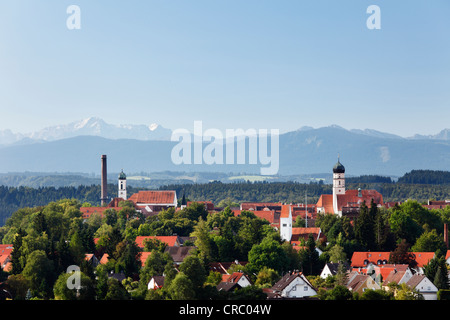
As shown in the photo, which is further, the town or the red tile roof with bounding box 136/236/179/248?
the red tile roof with bounding box 136/236/179/248

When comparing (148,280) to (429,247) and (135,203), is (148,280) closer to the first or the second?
(429,247)

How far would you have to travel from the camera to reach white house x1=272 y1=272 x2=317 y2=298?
5278 cm

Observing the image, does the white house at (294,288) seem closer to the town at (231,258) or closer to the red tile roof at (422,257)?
the town at (231,258)

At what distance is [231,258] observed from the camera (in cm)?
6444

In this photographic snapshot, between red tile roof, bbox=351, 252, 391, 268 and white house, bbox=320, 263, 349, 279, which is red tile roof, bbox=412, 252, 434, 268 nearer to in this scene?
red tile roof, bbox=351, 252, 391, 268

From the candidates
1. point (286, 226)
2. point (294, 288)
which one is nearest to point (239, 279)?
point (294, 288)

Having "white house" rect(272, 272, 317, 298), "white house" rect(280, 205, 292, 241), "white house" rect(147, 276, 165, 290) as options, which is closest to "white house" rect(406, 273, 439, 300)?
"white house" rect(272, 272, 317, 298)

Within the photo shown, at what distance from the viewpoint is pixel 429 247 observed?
219 ft

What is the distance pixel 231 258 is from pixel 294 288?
11.8 meters

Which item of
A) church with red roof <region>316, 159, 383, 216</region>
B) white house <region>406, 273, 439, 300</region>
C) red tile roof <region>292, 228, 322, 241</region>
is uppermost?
church with red roof <region>316, 159, 383, 216</region>

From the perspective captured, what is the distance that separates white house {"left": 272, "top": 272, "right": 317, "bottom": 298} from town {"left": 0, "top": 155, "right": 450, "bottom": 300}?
0.07 metres

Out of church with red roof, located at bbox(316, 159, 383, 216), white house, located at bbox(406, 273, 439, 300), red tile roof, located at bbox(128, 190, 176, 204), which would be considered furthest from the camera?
red tile roof, located at bbox(128, 190, 176, 204)
